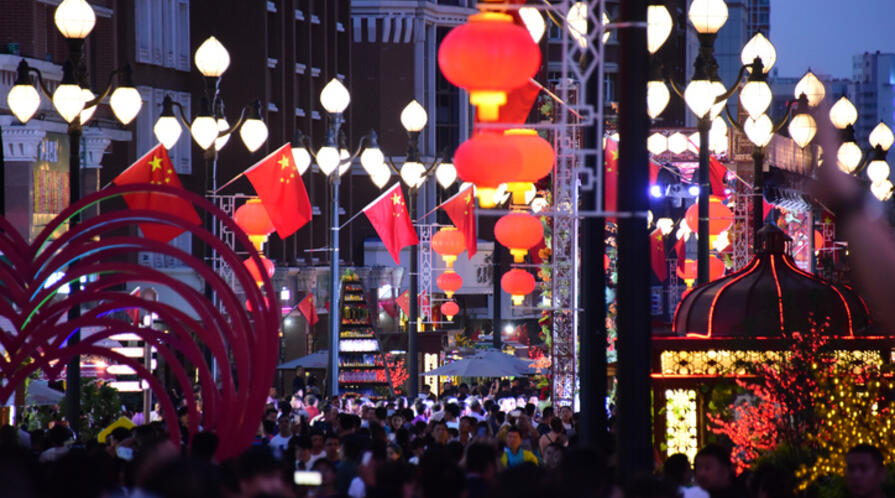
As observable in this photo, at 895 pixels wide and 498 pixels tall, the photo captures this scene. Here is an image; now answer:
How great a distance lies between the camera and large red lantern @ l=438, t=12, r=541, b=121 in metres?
8.20

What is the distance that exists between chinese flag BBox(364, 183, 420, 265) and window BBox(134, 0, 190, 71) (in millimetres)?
9744

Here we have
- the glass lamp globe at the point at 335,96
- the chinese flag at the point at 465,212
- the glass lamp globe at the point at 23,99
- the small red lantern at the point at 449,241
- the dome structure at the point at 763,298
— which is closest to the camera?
the dome structure at the point at 763,298

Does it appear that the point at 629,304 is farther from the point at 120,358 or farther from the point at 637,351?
the point at 120,358

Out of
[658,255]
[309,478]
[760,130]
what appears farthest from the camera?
[658,255]

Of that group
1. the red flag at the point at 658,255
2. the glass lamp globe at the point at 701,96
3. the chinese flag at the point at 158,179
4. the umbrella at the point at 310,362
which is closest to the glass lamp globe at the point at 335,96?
the chinese flag at the point at 158,179

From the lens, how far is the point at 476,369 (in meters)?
29.5

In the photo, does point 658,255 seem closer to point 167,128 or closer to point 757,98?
point 757,98

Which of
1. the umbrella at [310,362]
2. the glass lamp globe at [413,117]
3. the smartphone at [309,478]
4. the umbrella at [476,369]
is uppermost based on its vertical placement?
the glass lamp globe at [413,117]

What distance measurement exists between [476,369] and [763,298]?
46.8ft

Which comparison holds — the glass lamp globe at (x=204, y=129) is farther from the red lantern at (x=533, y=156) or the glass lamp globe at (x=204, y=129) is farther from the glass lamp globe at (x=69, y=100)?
the red lantern at (x=533, y=156)

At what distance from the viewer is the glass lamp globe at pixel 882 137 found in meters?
28.6

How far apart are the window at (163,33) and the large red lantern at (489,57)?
2785 centimetres

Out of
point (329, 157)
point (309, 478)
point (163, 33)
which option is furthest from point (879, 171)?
point (309, 478)

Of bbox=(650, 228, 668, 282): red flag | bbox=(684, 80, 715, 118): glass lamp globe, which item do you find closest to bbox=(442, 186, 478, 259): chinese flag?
bbox=(650, 228, 668, 282): red flag
